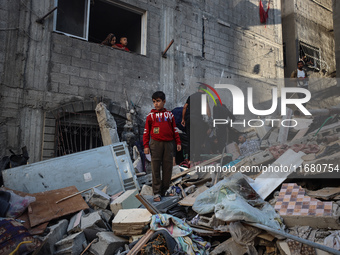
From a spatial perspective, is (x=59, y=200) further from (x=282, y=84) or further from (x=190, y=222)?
(x=282, y=84)

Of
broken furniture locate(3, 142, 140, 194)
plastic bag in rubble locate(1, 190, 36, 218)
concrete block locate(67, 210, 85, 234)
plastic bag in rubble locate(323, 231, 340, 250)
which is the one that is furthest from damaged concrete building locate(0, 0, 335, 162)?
plastic bag in rubble locate(323, 231, 340, 250)

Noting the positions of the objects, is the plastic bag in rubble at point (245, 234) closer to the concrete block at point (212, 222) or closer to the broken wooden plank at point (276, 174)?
the concrete block at point (212, 222)

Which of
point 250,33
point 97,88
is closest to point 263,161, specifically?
point 97,88

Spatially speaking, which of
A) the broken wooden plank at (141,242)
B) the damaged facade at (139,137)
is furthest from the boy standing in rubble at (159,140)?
the broken wooden plank at (141,242)

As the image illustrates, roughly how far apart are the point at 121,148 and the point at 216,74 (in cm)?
585

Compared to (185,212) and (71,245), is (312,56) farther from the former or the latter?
(71,245)

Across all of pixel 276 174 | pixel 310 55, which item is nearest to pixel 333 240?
pixel 276 174

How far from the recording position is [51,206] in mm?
4355

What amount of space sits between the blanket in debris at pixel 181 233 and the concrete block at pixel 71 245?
929 millimetres

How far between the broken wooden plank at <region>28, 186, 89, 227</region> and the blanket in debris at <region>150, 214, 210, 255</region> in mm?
1426

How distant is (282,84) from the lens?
1271 centimetres

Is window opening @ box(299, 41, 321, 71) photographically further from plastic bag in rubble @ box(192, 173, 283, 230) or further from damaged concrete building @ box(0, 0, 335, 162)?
plastic bag in rubble @ box(192, 173, 283, 230)

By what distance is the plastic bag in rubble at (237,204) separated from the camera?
11.0 ft

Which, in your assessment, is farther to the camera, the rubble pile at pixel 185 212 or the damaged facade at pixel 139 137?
the damaged facade at pixel 139 137
